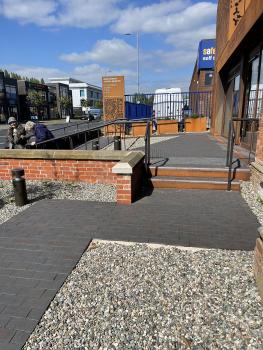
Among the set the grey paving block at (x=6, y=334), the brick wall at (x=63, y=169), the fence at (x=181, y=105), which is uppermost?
the fence at (x=181, y=105)

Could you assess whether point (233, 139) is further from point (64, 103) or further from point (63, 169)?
point (64, 103)

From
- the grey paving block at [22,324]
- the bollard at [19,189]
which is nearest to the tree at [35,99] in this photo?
the bollard at [19,189]

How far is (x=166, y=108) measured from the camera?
19.5 meters

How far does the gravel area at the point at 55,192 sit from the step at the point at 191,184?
39.0 inches

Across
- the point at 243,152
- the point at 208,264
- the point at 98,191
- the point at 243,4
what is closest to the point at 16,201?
the point at 98,191

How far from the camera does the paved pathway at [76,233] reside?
8.47 ft

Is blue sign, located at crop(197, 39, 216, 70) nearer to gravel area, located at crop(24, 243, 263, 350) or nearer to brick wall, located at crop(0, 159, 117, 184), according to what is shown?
brick wall, located at crop(0, 159, 117, 184)

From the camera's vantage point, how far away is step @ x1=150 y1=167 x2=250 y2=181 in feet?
18.9

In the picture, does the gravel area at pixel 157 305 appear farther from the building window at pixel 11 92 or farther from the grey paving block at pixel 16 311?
the building window at pixel 11 92

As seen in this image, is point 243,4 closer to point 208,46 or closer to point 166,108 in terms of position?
point 166,108

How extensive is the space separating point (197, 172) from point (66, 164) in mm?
2992

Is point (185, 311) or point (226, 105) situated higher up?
point (226, 105)

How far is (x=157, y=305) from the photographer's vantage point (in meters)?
2.50

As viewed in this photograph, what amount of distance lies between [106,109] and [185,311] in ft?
50.9
